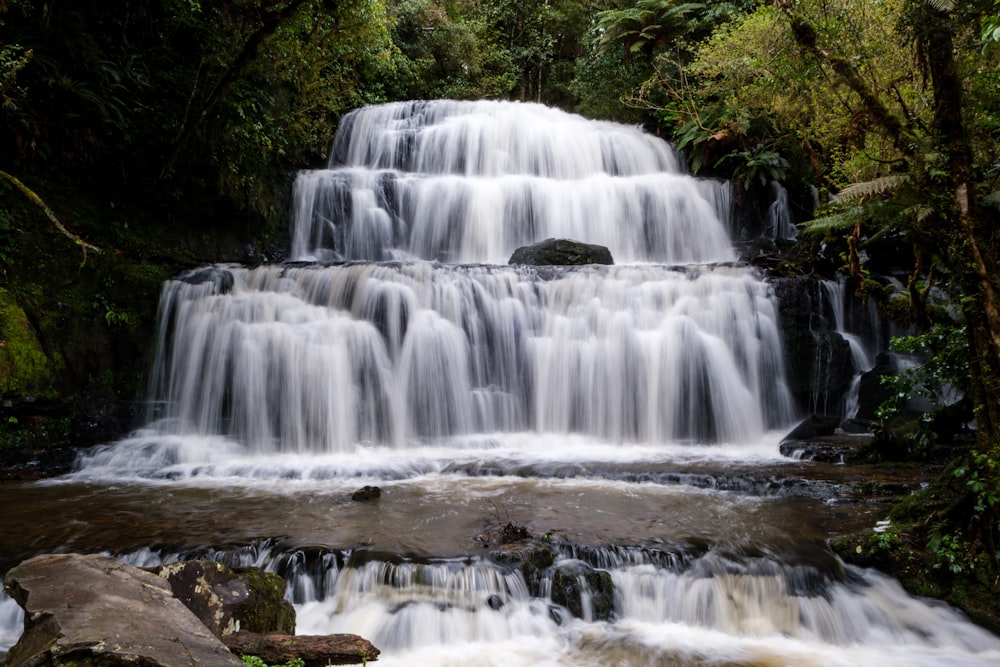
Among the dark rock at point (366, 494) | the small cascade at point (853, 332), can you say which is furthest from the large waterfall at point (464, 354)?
the dark rock at point (366, 494)

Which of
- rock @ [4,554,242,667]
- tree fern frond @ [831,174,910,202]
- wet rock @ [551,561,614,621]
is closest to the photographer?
rock @ [4,554,242,667]

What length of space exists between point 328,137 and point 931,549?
15.1 m

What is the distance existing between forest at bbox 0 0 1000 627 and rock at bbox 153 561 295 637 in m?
4.38

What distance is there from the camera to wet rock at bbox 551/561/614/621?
4715mm

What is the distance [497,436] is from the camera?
9742 millimetres

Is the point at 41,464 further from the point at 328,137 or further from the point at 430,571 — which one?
the point at 328,137

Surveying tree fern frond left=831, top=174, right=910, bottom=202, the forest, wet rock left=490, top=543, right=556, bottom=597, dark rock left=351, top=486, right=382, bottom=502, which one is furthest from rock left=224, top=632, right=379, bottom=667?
tree fern frond left=831, top=174, right=910, bottom=202

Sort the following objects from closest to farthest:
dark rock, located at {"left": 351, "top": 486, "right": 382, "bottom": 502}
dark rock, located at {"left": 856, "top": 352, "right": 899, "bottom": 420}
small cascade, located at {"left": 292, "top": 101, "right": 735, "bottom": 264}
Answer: dark rock, located at {"left": 351, "top": 486, "right": 382, "bottom": 502}, dark rock, located at {"left": 856, "top": 352, "right": 899, "bottom": 420}, small cascade, located at {"left": 292, "top": 101, "right": 735, "bottom": 264}

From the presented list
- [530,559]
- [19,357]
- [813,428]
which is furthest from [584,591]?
[19,357]

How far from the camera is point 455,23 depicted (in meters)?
22.6

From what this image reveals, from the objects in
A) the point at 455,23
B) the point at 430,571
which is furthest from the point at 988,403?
the point at 455,23

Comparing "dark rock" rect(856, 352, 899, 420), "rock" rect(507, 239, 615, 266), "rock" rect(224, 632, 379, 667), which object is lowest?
"rock" rect(224, 632, 379, 667)

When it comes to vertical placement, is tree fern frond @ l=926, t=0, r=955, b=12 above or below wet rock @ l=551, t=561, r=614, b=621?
above

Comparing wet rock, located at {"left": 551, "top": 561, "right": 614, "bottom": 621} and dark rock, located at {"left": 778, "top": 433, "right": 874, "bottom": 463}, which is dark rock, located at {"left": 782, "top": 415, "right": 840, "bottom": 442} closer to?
dark rock, located at {"left": 778, "top": 433, "right": 874, "bottom": 463}
